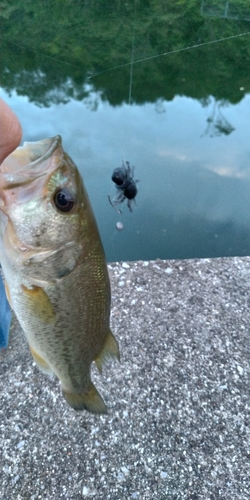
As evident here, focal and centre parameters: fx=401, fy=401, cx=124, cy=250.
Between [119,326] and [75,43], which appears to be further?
[75,43]

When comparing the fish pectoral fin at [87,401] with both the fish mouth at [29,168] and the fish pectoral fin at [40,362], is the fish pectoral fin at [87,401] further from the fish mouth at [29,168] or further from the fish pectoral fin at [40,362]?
the fish mouth at [29,168]

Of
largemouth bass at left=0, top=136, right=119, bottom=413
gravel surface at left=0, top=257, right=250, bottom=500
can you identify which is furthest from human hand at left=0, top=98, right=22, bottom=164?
gravel surface at left=0, top=257, right=250, bottom=500

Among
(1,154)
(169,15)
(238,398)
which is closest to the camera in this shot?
(1,154)

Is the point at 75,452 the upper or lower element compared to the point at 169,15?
lower

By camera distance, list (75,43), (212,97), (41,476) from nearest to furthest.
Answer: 1. (41,476)
2. (212,97)
3. (75,43)

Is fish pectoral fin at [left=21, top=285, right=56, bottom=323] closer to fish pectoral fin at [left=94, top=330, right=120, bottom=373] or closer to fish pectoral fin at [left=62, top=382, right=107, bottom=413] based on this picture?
fish pectoral fin at [left=94, top=330, right=120, bottom=373]

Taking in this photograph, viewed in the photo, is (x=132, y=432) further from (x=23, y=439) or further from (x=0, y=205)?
(x=0, y=205)


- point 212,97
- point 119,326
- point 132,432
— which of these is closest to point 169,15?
point 212,97
